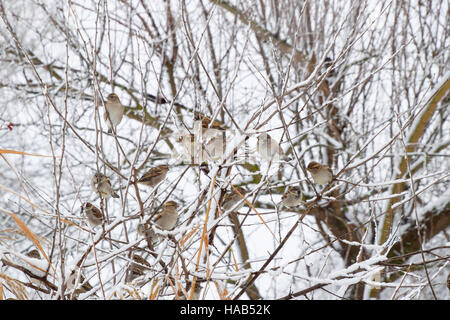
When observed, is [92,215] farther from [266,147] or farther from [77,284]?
[266,147]

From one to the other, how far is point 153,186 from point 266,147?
463 mm

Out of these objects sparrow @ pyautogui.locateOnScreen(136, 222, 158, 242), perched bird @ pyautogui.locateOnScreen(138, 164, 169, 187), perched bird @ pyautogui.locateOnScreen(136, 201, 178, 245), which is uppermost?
perched bird @ pyautogui.locateOnScreen(138, 164, 169, 187)

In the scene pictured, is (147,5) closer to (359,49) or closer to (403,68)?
(359,49)

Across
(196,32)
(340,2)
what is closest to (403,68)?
(340,2)

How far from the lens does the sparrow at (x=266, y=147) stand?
148cm

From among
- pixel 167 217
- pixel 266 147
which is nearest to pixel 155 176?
pixel 167 217

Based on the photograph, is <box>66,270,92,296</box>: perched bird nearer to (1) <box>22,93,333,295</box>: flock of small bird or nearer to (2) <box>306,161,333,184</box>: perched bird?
(1) <box>22,93,333,295</box>: flock of small bird

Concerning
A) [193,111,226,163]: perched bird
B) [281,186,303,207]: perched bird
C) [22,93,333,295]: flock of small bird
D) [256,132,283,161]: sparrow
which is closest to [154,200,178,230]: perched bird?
[22,93,333,295]: flock of small bird

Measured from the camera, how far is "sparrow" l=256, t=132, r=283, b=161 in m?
1.48

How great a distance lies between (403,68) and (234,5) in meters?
1.72

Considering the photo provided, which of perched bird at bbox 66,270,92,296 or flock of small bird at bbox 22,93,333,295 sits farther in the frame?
flock of small bird at bbox 22,93,333,295

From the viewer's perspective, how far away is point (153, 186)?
164 centimetres
